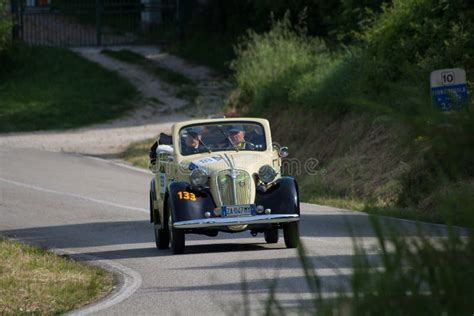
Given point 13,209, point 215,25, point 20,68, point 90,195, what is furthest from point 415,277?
point 215,25

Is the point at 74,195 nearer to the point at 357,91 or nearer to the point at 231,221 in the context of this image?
the point at 357,91

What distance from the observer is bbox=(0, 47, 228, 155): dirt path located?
3381 centimetres

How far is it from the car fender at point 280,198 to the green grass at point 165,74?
25.8 m

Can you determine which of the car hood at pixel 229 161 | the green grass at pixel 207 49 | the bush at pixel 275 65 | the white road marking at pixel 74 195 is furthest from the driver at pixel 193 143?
the green grass at pixel 207 49

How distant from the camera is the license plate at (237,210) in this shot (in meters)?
14.8

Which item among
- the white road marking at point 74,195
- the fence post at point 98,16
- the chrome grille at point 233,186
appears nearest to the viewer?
the chrome grille at point 233,186

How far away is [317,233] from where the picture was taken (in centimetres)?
1698

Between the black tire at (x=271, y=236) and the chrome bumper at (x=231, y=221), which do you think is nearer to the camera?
the chrome bumper at (x=231, y=221)

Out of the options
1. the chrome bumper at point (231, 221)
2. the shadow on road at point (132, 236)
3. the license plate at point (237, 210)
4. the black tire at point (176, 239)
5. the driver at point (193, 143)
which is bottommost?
the shadow on road at point (132, 236)

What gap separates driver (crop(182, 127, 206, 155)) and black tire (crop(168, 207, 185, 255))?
122 cm

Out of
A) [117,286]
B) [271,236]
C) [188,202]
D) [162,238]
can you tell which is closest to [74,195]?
[162,238]

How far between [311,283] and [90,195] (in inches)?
746

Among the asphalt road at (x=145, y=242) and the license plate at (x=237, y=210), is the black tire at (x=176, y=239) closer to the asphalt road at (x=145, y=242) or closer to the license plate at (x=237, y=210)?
the asphalt road at (x=145, y=242)

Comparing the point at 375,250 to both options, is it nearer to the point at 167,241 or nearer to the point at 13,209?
the point at 167,241
